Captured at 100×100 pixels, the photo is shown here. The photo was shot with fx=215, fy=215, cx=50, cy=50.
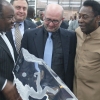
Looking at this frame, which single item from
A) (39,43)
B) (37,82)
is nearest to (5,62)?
(37,82)

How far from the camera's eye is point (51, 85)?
154cm

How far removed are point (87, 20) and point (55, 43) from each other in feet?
1.41

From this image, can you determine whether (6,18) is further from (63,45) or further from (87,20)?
(87,20)

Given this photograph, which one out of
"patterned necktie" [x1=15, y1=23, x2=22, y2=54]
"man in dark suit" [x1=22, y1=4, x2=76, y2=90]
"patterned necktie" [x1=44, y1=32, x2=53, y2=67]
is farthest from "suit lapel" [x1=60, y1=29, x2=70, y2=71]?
"patterned necktie" [x1=15, y1=23, x2=22, y2=54]

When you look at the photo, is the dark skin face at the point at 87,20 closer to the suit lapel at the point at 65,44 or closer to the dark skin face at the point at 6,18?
the suit lapel at the point at 65,44

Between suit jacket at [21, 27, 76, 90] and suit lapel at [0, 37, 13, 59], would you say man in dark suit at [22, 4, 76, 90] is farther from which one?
suit lapel at [0, 37, 13, 59]

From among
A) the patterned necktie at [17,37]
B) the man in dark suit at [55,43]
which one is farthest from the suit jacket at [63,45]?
the patterned necktie at [17,37]

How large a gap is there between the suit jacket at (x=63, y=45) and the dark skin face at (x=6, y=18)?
53cm

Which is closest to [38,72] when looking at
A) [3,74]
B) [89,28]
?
[3,74]

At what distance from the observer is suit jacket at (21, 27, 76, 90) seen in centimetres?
230

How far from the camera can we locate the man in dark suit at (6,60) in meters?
1.66

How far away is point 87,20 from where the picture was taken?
235cm

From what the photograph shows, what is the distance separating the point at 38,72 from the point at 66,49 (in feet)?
2.64

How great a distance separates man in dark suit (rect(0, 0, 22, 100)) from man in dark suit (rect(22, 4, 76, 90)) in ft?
1.65
